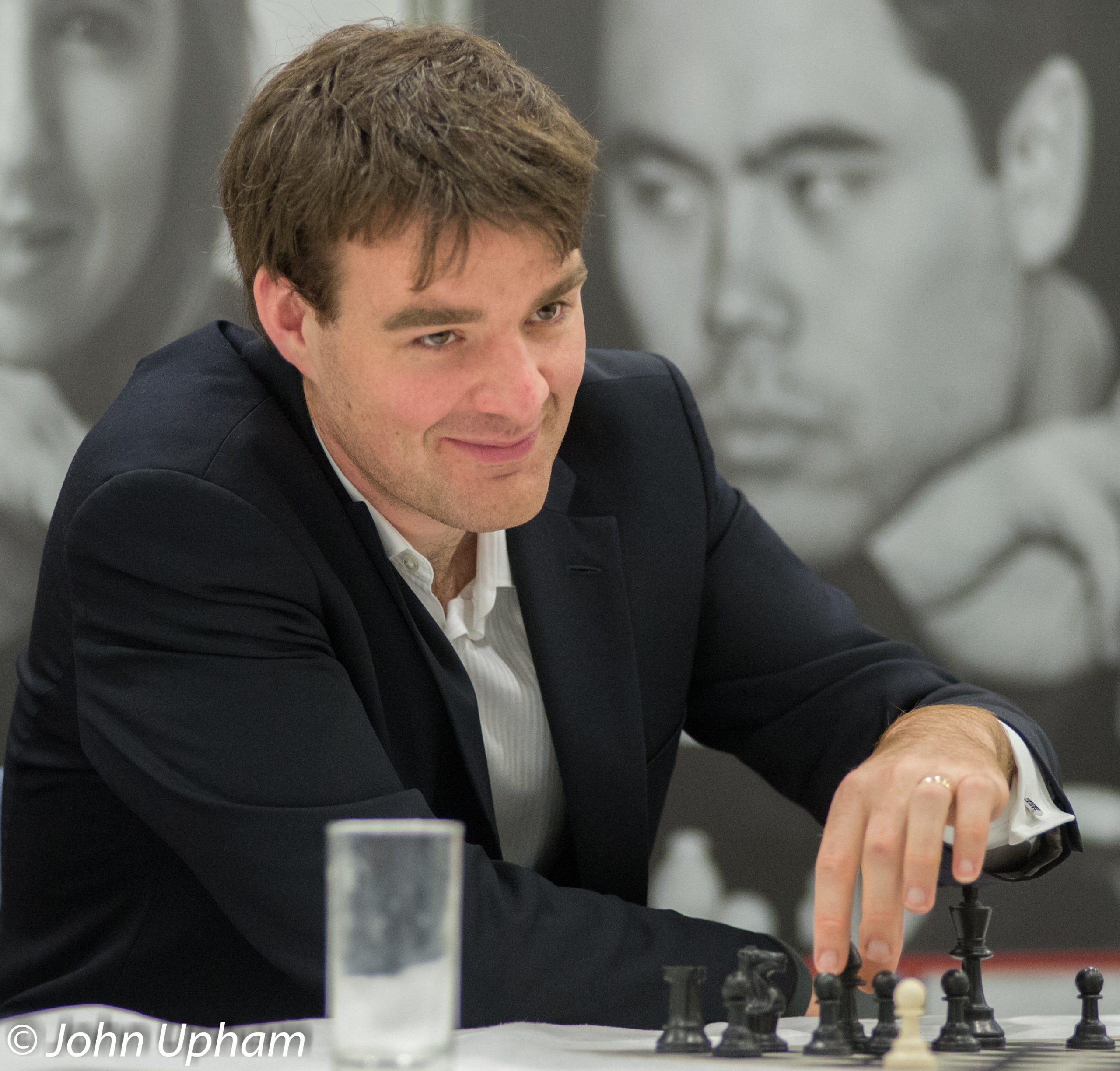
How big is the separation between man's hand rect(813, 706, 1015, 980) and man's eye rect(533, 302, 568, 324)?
0.59m

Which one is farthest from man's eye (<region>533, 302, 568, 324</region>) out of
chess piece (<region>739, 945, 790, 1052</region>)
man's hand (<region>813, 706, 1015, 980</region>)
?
chess piece (<region>739, 945, 790, 1052</region>)

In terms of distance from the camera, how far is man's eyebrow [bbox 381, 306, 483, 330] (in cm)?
144

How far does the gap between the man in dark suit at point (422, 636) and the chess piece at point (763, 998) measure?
0.11m

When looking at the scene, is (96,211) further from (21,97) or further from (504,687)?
(504,687)

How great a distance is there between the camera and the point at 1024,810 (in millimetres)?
1499

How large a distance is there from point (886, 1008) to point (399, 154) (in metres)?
0.94

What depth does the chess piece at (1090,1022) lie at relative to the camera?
116 centimetres

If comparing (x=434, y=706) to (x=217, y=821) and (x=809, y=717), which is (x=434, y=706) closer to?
(x=217, y=821)

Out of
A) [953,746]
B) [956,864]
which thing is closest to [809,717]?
[953,746]

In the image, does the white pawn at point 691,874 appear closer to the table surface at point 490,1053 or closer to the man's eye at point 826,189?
the man's eye at point 826,189

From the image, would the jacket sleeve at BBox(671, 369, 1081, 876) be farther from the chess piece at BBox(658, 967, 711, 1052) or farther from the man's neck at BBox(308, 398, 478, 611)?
the chess piece at BBox(658, 967, 711, 1052)

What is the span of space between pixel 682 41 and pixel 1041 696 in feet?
5.43

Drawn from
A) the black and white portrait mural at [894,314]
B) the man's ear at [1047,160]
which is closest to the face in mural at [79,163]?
the black and white portrait mural at [894,314]

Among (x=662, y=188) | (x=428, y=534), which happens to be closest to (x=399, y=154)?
(x=428, y=534)
